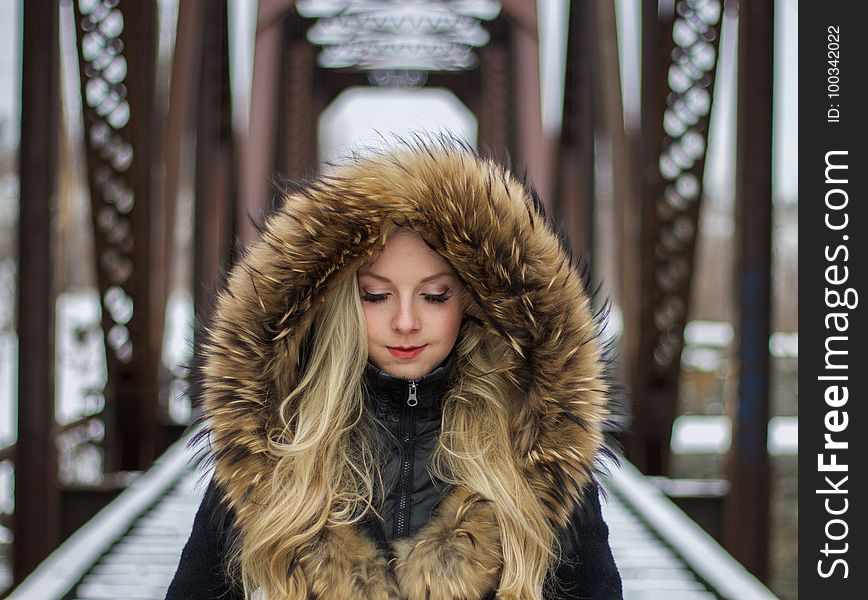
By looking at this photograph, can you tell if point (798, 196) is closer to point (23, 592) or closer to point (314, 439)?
point (314, 439)

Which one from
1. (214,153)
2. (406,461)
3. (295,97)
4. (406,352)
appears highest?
(295,97)

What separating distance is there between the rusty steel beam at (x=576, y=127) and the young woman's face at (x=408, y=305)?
7313 millimetres

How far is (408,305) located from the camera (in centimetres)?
211

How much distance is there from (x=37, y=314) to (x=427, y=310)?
310cm

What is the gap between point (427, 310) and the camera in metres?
2.13

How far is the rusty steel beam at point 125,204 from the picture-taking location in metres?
5.59

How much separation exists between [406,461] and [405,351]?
0.23 metres

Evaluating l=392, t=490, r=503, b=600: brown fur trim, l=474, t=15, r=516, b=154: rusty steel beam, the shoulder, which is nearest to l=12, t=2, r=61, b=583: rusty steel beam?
l=392, t=490, r=503, b=600: brown fur trim

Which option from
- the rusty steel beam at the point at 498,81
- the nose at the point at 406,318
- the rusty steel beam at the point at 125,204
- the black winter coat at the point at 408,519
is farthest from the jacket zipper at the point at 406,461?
the rusty steel beam at the point at 498,81

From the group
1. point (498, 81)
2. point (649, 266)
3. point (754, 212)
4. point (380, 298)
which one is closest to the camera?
point (380, 298)

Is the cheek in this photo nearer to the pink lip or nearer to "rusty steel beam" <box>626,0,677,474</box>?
the pink lip

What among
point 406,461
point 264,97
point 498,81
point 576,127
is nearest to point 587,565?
point 406,461

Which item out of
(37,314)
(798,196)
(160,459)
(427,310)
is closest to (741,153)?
(798,196)

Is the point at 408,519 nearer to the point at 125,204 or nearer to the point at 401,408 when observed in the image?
the point at 401,408
